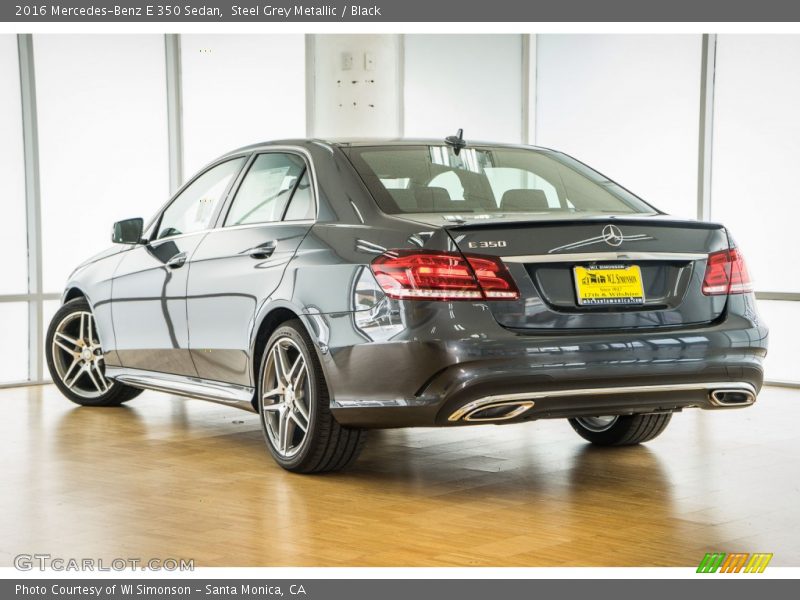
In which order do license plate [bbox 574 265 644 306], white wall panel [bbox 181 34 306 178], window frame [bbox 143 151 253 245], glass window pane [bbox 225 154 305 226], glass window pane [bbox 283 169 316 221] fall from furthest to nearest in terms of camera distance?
1. white wall panel [bbox 181 34 306 178]
2. window frame [bbox 143 151 253 245]
3. glass window pane [bbox 225 154 305 226]
4. glass window pane [bbox 283 169 316 221]
5. license plate [bbox 574 265 644 306]

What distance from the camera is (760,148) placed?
9883mm

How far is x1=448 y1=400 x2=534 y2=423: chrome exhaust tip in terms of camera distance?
183 inches

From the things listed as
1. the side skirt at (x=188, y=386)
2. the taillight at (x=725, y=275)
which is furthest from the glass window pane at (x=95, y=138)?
the taillight at (x=725, y=275)

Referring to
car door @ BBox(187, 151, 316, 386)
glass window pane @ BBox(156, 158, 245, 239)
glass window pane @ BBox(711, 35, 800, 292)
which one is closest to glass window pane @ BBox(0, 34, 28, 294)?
glass window pane @ BBox(156, 158, 245, 239)

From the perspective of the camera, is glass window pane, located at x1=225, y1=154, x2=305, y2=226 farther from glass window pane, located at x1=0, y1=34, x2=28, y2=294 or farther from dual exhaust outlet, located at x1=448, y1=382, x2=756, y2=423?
glass window pane, located at x1=0, y1=34, x2=28, y2=294

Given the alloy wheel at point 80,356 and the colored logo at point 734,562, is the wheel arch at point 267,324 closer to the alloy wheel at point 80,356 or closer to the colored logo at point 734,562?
the colored logo at point 734,562

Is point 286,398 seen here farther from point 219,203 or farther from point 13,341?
point 13,341

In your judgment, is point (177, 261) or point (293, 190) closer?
point (293, 190)

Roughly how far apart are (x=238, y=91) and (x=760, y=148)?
481 centimetres

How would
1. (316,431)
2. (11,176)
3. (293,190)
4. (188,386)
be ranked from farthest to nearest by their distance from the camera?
(11,176) < (188,386) < (293,190) < (316,431)

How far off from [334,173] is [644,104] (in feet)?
20.1

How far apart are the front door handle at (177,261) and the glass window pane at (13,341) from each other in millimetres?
3946

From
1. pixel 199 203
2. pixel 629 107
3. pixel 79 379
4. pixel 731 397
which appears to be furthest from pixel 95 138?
pixel 731 397

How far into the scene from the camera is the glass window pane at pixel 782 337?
32.3 feet
